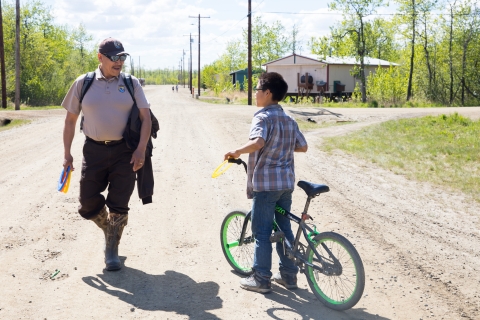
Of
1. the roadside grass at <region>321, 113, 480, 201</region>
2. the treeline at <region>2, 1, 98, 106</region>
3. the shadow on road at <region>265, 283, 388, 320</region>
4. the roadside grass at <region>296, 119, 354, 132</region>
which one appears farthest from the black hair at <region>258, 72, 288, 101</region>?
Result: the treeline at <region>2, 1, 98, 106</region>

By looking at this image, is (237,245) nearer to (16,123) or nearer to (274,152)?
(274,152)

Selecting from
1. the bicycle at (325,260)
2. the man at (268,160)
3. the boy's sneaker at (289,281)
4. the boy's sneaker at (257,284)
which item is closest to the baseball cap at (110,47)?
the man at (268,160)

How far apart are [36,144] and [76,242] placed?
1032 centimetres

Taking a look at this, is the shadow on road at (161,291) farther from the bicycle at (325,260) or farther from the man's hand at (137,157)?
the man's hand at (137,157)

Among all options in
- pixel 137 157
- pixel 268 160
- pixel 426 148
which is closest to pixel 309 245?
pixel 268 160

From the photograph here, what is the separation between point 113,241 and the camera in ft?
16.9

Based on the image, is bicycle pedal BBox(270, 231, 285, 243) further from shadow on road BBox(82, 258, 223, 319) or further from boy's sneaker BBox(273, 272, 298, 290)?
shadow on road BBox(82, 258, 223, 319)

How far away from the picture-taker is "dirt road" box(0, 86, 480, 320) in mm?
4324

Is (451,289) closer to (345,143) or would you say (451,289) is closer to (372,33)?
(345,143)

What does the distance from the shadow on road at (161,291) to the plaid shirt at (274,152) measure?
3.36ft

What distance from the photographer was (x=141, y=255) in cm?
561

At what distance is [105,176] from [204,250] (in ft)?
4.68

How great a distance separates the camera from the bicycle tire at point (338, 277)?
402 centimetres

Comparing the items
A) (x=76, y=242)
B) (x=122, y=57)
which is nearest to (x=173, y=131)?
(x=76, y=242)
